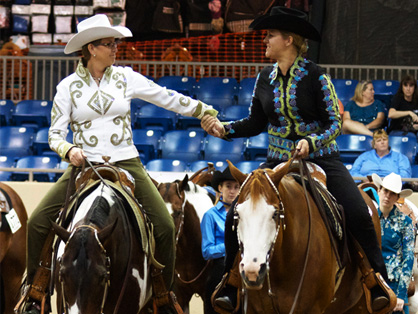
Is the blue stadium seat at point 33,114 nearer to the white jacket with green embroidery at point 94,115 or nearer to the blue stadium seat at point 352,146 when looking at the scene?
the blue stadium seat at point 352,146

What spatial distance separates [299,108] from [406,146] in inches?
233

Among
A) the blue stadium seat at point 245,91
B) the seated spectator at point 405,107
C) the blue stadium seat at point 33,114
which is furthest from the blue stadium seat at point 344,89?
the blue stadium seat at point 33,114

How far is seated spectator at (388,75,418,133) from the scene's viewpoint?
37.8ft

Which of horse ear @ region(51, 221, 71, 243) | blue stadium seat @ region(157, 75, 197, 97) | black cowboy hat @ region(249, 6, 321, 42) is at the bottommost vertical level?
horse ear @ region(51, 221, 71, 243)

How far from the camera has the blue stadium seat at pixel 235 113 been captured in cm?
1195

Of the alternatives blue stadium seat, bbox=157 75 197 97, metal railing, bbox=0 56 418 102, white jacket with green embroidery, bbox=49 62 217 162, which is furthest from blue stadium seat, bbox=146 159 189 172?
white jacket with green embroidery, bbox=49 62 217 162

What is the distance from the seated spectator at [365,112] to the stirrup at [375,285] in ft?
20.5

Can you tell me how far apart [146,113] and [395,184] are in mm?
6248

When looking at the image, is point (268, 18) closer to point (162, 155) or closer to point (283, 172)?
point (283, 172)

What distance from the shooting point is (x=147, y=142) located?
38.1 ft

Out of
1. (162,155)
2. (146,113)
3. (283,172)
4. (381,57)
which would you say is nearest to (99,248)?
(283,172)

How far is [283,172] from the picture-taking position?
480 cm

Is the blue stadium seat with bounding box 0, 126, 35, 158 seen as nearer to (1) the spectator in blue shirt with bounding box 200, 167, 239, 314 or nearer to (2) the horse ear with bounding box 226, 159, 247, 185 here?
(1) the spectator in blue shirt with bounding box 200, 167, 239, 314

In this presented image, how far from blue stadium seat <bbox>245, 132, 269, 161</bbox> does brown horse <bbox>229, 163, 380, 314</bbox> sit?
18.9ft
